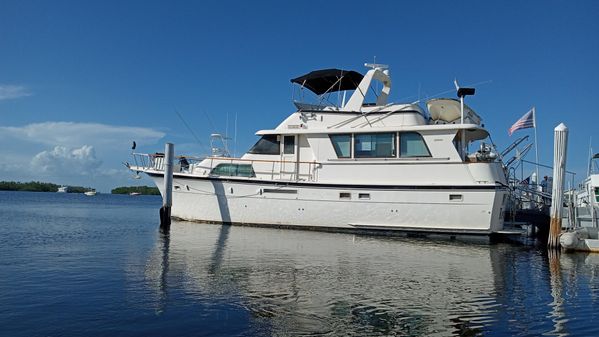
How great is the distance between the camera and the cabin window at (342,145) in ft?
58.9

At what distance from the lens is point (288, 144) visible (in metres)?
19.1

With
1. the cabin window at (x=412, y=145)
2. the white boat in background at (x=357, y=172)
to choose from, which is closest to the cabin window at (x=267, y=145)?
the white boat in background at (x=357, y=172)

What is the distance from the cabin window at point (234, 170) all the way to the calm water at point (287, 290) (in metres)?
5.08

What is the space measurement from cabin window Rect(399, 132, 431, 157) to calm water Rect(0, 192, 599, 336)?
3916 millimetres

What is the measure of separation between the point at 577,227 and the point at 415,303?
11.5 meters

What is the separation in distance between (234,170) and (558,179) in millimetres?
12048

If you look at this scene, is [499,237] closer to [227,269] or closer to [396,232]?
[396,232]

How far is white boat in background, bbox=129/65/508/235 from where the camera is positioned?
16344mm

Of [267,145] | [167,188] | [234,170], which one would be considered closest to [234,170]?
[234,170]

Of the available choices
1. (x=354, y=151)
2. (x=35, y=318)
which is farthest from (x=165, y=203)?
(x=35, y=318)

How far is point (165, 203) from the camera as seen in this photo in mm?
19438

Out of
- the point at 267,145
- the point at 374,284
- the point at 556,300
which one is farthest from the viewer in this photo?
the point at 267,145

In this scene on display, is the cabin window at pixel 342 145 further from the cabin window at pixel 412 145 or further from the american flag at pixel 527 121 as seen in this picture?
the american flag at pixel 527 121

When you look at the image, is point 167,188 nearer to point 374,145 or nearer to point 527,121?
point 374,145
